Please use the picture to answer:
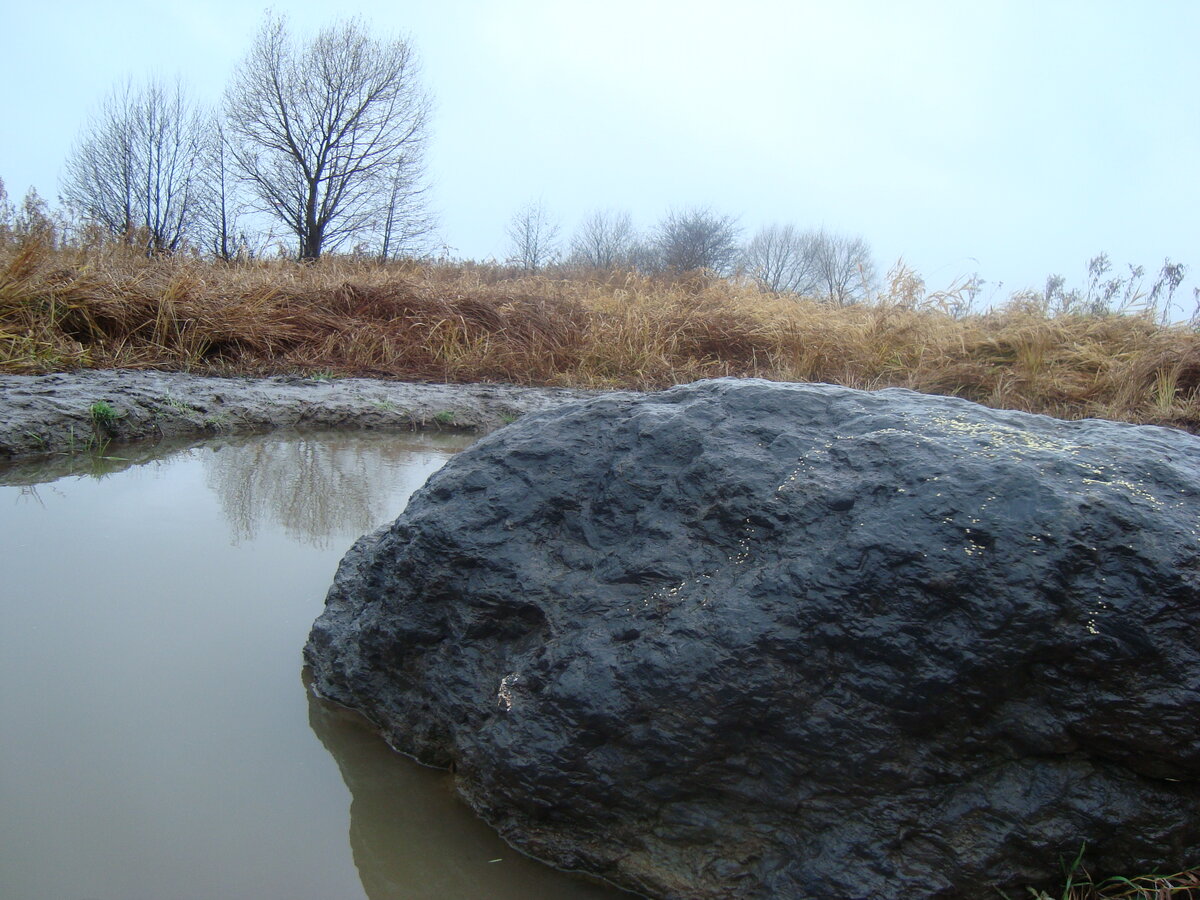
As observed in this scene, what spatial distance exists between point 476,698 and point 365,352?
5.83 metres

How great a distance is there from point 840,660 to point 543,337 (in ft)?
22.3

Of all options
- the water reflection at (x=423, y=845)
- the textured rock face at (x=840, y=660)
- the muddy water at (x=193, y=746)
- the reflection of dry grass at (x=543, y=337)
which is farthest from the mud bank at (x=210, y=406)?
the textured rock face at (x=840, y=660)

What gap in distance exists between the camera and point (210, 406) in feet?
16.4

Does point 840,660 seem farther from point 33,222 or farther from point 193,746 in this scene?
point 33,222

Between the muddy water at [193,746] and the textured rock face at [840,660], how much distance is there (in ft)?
0.56

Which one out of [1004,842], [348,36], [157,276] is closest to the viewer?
[1004,842]

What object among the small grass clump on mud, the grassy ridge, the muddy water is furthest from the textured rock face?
the grassy ridge

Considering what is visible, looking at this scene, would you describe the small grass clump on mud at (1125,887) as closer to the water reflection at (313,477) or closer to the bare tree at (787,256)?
the water reflection at (313,477)

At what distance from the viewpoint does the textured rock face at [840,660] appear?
138 centimetres

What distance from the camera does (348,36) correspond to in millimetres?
19688

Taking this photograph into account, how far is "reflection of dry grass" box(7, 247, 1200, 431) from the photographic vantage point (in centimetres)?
596

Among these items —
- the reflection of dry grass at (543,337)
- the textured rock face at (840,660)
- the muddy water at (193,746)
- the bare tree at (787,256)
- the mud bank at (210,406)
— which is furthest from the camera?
the bare tree at (787,256)

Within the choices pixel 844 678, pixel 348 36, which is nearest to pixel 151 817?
pixel 844 678

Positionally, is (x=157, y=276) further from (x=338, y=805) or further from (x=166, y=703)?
(x=338, y=805)
